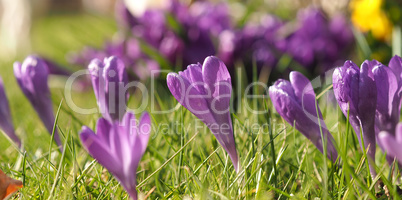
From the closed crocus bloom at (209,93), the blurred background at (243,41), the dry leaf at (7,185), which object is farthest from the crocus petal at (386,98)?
the blurred background at (243,41)

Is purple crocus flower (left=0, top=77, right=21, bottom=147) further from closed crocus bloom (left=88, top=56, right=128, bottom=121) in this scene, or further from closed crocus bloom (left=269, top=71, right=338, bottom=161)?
closed crocus bloom (left=269, top=71, right=338, bottom=161)

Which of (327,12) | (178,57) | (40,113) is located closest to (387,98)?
(40,113)

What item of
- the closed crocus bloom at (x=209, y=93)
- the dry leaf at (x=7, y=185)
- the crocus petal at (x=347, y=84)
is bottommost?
the crocus petal at (x=347, y=84)

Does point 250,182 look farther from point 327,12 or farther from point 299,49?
point 327,12

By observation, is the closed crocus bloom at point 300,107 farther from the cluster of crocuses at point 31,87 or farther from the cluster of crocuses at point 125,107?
the cluster of crocuses at point 31,87

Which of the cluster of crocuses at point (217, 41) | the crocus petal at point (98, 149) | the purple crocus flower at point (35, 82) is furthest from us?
the cluster of crocuses at point (217, 41)

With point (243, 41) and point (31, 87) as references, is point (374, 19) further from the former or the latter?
point (31, 87)

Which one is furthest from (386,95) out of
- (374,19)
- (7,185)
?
(374,19)

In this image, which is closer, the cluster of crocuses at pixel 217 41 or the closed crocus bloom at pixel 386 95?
the closed crocus bloom at pixel 386 95

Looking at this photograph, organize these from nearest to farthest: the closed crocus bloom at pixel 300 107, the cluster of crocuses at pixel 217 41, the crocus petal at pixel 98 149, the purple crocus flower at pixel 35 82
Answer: the crocus petal at pixel 98 149, the closed crocus bloom at pixel 300 107, the purple crocus flower at pixel 35 82, the cluster of crocuses at pixel 217 41
